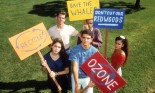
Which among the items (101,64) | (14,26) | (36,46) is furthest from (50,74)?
(14,26)

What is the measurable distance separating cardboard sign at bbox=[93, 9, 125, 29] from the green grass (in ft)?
7.75

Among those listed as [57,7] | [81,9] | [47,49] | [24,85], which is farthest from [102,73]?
[57,7]

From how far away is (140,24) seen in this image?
16.5 m

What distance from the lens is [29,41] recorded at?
6.77 meters

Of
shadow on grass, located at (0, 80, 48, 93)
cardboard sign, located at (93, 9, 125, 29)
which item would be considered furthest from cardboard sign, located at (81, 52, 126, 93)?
shadow on grass, located at (0, 80, 48, 93)

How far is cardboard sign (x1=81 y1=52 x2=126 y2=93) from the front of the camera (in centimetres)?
Result: 538

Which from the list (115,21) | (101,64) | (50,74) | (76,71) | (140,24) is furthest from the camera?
(140,24)

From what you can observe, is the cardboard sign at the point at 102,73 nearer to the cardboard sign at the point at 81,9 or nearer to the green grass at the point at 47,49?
the cardboard sign at the point at 81,9

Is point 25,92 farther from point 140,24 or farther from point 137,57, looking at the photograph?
point 140,24

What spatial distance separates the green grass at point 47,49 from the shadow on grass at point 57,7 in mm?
76

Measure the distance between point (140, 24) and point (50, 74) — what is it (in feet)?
36.6

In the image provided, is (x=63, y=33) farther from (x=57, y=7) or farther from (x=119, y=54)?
(x=57, y=7)

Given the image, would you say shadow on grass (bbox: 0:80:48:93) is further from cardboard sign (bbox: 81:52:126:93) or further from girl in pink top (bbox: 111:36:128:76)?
cardboard sign (bbox: 81:52:126:93)

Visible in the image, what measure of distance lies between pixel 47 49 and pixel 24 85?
Result: 3541 mm
